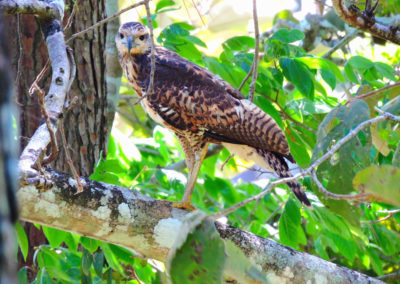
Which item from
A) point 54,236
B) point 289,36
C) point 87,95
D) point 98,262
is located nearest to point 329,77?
point 289,36

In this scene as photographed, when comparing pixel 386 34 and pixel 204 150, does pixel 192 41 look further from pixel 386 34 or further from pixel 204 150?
pixel 386 34

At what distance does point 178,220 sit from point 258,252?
45 cm

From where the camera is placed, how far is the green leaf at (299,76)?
12.4 feet

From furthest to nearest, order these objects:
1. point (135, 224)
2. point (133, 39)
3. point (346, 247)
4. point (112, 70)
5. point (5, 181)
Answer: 1. point (112, 70)
2. point (346, 247)
3. point (133, 39)
4. point (135, 224)
5. point (5, 181)

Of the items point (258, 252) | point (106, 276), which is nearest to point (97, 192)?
point (258, 252)

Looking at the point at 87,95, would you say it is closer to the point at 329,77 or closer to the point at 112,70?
the point at 112,70

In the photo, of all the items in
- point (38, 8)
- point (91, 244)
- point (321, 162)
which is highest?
point (38, 8)

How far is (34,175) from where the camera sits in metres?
2.00

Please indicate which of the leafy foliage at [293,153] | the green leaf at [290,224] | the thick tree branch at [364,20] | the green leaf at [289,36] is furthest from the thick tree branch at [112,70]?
the thick tree branch at [364,20]

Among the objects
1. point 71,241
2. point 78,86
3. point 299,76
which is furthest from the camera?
point 78,86

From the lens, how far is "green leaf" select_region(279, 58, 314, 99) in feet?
12.4

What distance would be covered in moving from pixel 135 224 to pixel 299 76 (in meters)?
1.74

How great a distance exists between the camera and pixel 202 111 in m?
3.91

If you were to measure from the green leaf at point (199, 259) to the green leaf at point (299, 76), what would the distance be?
2232mm
